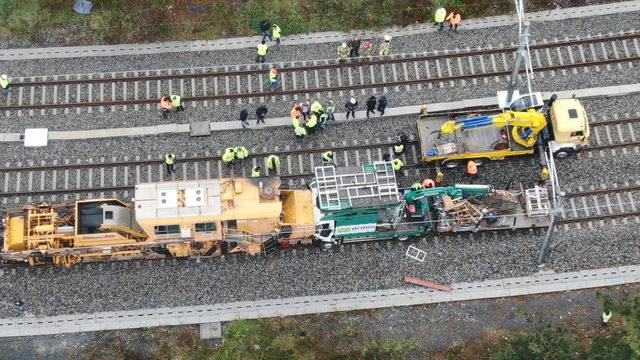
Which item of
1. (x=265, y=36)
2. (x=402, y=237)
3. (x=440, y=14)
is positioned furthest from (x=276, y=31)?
(x=402, y=237)

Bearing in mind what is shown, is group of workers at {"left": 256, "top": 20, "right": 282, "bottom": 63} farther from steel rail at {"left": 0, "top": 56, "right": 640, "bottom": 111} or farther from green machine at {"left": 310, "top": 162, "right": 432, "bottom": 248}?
green machine at {"left": 310, "top": 162, "right": 432, "bottom": 248}

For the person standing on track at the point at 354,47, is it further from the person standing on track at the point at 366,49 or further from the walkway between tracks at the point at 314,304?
the walkway between tracks at the point at 314,304

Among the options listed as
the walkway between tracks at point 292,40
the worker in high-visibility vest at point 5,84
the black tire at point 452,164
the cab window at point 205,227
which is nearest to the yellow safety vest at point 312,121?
the walkway between tracks at point 292,40

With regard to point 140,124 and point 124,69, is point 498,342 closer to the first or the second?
point 140,124

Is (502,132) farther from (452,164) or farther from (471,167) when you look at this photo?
(452,164)

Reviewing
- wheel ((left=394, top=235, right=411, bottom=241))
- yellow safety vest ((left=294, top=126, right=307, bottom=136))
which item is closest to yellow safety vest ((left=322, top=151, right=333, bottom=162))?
yellow safety vest ((left=294, top=126, right=307, bottom=136))
